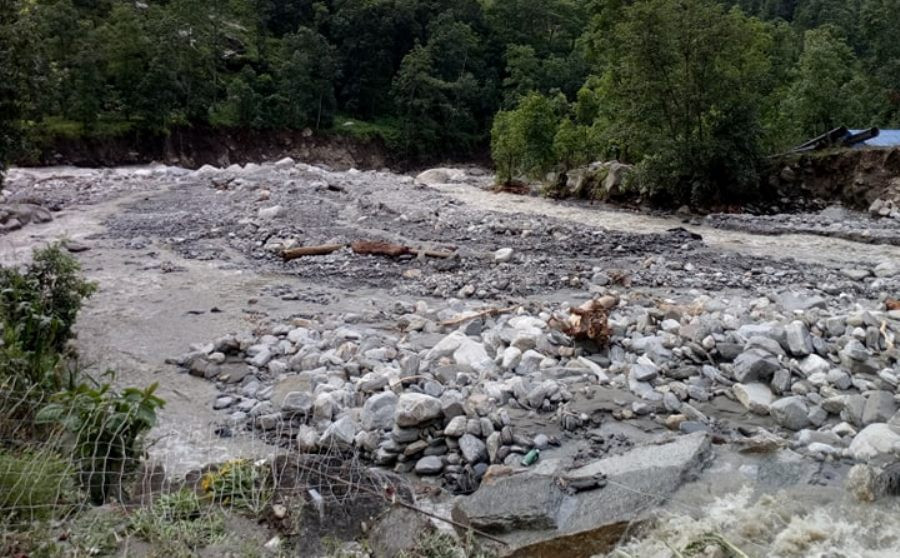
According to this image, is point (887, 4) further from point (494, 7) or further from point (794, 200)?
point (494, 7)

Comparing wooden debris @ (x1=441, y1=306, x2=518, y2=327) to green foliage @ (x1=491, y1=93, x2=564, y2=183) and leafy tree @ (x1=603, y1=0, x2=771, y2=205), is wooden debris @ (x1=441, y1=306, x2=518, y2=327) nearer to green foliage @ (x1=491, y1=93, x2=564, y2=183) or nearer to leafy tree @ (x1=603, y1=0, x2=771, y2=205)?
leafy tree @ (x1=603, y1=0, x2=771, y2=205)

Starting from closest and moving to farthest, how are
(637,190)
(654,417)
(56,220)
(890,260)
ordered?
(654,417), (890,260), (56,220), (637,190)

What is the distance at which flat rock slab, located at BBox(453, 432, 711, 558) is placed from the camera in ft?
14.1

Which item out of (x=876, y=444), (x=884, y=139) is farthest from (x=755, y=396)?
(x=884, y=139)

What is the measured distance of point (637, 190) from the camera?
77.4ft

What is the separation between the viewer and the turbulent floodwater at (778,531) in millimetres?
4133

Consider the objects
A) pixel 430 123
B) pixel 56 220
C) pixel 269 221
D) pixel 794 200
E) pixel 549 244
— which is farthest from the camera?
pixel 430 123

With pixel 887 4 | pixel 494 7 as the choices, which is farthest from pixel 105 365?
pixel 494 7

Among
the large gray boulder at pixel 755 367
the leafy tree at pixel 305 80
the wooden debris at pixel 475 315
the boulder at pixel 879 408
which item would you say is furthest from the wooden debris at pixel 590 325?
the leafy tree at pixel 305 80

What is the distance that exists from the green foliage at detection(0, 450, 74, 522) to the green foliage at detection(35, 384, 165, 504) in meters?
0.23

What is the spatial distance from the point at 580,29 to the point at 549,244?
196 feet

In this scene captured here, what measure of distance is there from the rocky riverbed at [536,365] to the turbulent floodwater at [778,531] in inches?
2.5

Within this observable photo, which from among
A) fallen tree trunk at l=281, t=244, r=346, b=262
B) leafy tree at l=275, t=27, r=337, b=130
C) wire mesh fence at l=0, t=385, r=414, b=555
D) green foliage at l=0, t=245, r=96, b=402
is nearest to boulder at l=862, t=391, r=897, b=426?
wire mesh fence at l=0, t=385, r=414, b=555

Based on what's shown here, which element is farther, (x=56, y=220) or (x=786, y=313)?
(x=56, y=220)
